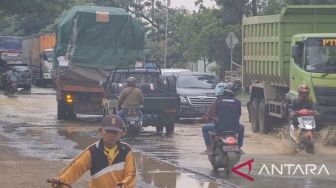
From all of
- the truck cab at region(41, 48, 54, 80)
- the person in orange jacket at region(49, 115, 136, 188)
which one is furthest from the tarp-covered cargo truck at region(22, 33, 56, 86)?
the person in orange jacket at region(49, 115, 136, 188)

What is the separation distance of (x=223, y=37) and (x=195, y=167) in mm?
33032

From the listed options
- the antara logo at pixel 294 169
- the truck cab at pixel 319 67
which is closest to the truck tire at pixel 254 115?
the truck cab at pixel 319 67

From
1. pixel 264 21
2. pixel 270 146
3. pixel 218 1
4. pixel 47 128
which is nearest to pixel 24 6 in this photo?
pixel 47 128

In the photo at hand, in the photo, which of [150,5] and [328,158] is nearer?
[328,158]

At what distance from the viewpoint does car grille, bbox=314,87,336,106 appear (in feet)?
62.6

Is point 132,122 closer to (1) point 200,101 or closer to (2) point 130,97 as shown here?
(2) point 130,97

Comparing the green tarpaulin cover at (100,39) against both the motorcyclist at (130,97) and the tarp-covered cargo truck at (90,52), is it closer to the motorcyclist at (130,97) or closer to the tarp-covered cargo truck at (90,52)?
the tarp-covered cargo truck at (90,52)

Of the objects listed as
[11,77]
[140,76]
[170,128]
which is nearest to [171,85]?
[140,76]

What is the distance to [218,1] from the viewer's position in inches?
1857

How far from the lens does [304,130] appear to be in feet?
56.8

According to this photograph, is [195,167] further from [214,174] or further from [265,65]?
[265,65]

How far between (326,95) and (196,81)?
949 cm

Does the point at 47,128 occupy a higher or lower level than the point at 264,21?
lower

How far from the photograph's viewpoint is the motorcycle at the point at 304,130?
1723cm
